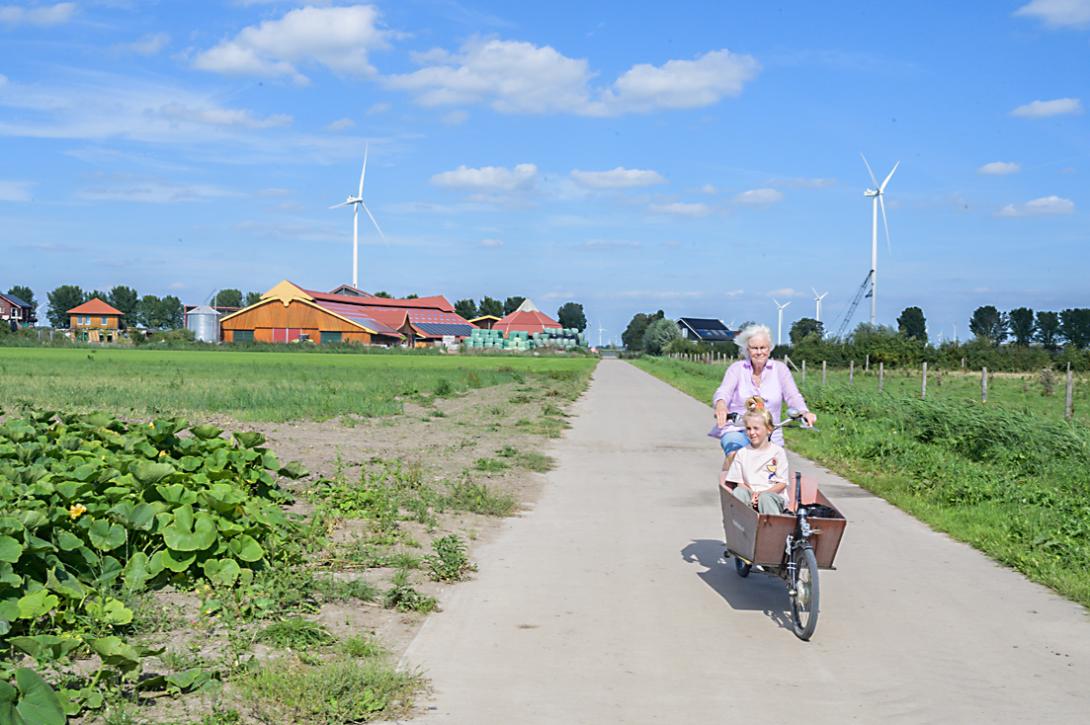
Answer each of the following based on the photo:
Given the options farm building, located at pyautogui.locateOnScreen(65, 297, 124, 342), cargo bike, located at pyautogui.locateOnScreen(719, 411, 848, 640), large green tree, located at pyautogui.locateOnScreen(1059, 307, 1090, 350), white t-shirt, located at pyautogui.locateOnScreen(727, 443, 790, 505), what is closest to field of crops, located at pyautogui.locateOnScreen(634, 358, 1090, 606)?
cargo bike, located at pyautogui.locateOnScreen(719, 411, 848, 640)

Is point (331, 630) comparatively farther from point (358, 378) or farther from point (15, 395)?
point (358, 378)

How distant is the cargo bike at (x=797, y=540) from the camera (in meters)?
6.14

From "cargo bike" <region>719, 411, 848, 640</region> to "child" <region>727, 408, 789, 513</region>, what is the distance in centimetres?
14

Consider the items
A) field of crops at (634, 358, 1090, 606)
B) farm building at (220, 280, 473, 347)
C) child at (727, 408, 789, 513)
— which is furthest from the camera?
farm building at (220, 280, 473, 347)

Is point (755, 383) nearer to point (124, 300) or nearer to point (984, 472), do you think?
point (984, 472)

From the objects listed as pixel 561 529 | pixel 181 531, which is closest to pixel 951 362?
pixel 561 529

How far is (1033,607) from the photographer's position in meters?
6.92

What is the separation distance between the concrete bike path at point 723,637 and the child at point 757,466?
2.54 ft

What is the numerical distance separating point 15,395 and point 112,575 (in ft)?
69.2

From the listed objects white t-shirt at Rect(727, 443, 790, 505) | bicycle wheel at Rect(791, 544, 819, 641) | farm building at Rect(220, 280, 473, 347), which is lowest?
bicycle wheel at Rect(791, 544, 819, 641)

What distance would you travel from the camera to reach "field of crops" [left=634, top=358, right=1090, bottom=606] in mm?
8719

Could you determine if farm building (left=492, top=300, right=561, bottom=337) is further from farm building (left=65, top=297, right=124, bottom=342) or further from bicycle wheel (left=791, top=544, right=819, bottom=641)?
bicycle wheel (left=791, top=544, right=819, bottom=641)

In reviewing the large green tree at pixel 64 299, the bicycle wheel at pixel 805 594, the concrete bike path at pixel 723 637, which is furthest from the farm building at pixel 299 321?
the bicycle wheel at pixel 805 594

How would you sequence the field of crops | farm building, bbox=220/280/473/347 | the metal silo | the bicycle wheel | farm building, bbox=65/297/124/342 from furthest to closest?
farm building, bbox=65/297/124/342 < the metal silo < farm building, bbox=220/280/473/347 < the field of crops < the bicycle wheel
